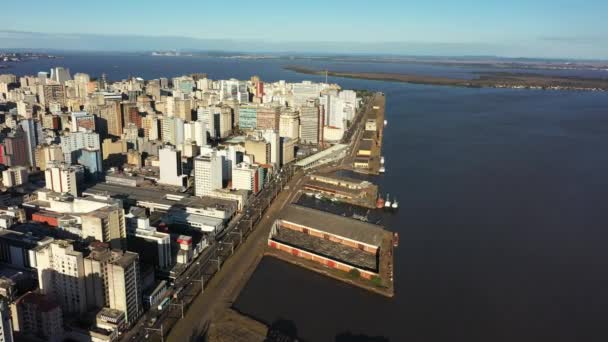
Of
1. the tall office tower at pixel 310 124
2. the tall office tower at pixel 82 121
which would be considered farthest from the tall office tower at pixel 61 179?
the tall office tower at pixel 310 124

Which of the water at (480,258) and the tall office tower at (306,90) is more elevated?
the tall office tower at (306,90)

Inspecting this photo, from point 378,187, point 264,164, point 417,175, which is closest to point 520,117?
point 417,175

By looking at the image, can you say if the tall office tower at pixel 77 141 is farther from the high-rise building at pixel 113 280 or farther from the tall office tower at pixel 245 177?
the high-rise building at pixel 113 280

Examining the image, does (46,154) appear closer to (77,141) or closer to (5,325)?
(77,141)

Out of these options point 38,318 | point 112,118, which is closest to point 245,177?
point 38,318

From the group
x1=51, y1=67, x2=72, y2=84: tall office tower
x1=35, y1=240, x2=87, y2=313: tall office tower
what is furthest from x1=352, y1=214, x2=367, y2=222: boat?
x1=51, y1=67, x2=72, y2=84: tall office tower

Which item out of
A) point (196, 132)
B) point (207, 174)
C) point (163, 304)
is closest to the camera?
point (163, 304)

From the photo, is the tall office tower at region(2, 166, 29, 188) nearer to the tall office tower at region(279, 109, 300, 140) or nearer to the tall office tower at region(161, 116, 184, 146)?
the tall office tower at region(161, 116, 184, 146)
